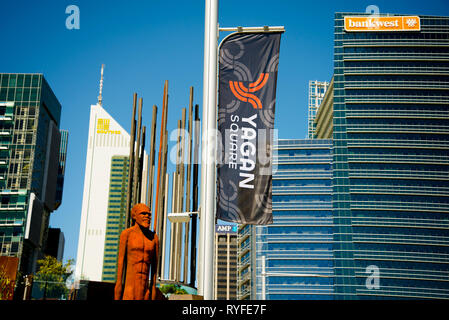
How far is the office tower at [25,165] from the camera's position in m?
121

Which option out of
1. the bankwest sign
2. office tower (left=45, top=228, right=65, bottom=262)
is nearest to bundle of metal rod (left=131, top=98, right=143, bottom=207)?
the bankwest sign

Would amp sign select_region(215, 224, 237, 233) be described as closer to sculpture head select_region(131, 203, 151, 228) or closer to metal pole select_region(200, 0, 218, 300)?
metal pole select_region(200, 0, 218, 300)

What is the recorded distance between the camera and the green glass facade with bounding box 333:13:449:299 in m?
123

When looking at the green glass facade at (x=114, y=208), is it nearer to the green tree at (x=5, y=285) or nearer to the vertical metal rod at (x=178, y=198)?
the green tree at (x=5, y=285)

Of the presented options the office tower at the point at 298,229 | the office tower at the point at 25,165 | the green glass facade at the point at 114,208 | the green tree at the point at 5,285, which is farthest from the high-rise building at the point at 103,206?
the green tree at the point at 5,285

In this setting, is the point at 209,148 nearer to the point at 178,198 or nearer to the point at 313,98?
the point at 178,198

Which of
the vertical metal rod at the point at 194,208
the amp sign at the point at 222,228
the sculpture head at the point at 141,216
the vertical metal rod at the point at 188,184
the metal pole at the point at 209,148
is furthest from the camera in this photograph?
the vertical metal rod at the point at 188,184

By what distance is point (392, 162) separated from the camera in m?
128

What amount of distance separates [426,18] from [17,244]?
378 feet

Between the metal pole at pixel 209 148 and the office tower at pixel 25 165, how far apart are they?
114862mm

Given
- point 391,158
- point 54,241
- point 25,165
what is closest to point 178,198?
point 25,165

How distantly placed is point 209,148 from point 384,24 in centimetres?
13861

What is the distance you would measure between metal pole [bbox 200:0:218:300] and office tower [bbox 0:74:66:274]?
11486cm

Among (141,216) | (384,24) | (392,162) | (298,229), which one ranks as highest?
(384,24)
